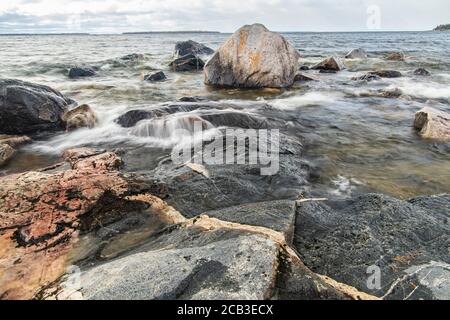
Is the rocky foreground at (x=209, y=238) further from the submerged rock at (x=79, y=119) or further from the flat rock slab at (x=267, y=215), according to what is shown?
the submerged rock at (x=79, y=119)

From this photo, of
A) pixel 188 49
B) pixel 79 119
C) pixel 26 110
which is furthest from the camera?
pixel 188 49

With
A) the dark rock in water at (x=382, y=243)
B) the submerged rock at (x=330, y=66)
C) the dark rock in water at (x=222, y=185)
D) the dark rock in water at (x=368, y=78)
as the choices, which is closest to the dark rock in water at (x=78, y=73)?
the submerged rock at (x=330, y=66)

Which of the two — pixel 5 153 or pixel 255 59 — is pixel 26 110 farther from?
pixel 255 59

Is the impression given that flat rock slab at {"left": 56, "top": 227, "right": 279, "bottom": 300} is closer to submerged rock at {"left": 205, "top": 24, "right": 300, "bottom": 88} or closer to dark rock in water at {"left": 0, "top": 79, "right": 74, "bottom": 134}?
dark rock in water at {"left": 0, "top": 79, "right": 74, "bottom": 134}

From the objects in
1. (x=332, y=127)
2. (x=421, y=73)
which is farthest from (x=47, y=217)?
(x=421, y=73)

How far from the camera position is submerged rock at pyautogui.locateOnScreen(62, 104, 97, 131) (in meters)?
8.61

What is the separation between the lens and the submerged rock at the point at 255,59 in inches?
551

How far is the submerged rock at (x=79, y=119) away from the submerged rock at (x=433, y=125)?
7979mm

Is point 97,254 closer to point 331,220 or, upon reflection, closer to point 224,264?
point 224,264

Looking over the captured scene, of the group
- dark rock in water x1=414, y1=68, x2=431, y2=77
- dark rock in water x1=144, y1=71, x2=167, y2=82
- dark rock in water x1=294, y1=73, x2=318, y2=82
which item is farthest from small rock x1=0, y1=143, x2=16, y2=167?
dark rock in water x1=414, y1=68, x2=431, y2=77

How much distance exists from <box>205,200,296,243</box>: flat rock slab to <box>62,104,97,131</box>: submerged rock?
6.19 metres

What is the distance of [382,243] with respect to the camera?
3.19 m

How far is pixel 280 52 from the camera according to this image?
A: 14250 mm

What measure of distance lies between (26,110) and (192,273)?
24.6 feet
